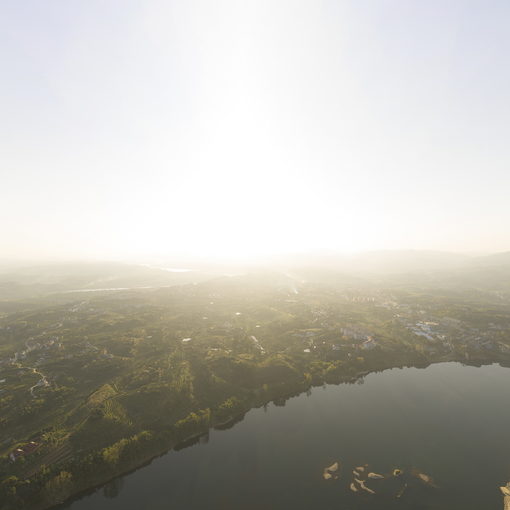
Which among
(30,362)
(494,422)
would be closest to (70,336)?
(30,362)

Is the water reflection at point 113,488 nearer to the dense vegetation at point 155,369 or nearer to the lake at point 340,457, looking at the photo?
the lake at point 340,457

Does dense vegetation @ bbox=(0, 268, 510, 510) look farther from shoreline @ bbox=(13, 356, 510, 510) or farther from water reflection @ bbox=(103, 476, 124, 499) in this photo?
water reflection @ bbox=(103, 476, 124, 499)

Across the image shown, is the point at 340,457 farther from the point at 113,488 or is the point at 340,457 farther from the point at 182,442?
the point at 113,488

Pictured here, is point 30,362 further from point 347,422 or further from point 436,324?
point 436,324

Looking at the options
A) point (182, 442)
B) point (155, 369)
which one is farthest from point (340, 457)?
point (155, 369)

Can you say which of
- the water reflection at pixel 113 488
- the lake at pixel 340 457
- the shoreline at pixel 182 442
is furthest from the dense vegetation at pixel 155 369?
the lake at pixel 340 457
